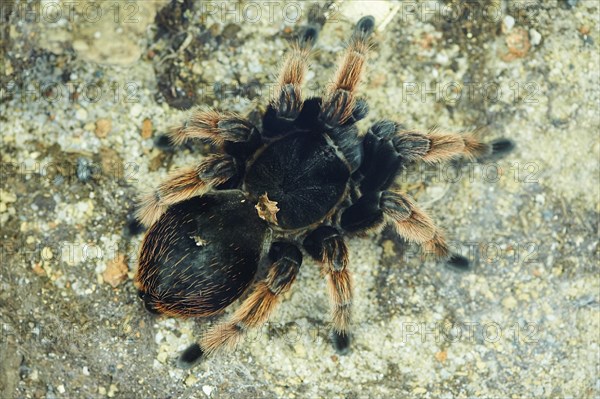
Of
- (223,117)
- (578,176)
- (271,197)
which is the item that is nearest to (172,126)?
(223,117)

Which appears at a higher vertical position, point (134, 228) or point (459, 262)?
point (134, 228)

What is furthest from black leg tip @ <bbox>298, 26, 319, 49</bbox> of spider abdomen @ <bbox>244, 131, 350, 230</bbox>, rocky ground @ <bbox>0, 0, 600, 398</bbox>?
spider abdomen @ <bbox>244, 131, 350, 230</bbox>

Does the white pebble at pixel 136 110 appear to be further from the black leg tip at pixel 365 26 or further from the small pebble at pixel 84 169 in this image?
the black leg tip at pixel 365 26

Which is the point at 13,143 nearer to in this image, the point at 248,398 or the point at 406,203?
the point at 248,398

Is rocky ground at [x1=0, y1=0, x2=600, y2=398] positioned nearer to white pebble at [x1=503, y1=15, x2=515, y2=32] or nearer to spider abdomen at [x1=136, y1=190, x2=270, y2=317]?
white pebble at [x1=503, y1=15, x2=515, y2=32]

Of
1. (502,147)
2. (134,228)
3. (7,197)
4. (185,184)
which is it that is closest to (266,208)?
(185,184)

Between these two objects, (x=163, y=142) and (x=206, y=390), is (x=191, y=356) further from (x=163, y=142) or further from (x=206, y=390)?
(x=163, y=142)

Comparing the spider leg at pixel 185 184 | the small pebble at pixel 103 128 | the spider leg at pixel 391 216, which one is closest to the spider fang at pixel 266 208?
the spider leg at pixel 185 184
